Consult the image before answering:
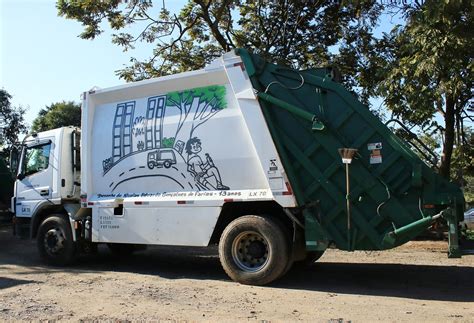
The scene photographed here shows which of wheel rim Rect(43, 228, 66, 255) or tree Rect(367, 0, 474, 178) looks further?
wheel rim Rect(43, 228, 66, 255)

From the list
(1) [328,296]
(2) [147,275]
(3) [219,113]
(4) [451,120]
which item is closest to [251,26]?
(4) [451,120]

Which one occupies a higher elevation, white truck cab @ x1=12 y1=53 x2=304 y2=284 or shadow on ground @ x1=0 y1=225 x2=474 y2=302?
white truck cab @ x1=12 y1=53 x2=304 y2=284

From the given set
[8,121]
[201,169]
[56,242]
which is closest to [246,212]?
[201,169]

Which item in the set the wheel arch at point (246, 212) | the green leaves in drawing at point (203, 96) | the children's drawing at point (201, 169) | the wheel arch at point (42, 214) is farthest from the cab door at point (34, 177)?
the wheel arch at point (246, 212)

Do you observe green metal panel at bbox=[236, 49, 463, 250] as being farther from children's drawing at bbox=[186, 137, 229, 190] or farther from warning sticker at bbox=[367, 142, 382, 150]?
children's drawing at bbox=[186, 137, 229, 190]

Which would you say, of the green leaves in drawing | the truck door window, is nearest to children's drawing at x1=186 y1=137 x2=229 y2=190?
the green leaves in drawing

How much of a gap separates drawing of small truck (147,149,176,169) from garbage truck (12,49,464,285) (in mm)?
19

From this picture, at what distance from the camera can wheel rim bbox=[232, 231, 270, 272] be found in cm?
725

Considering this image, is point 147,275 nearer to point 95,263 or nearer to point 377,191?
point 95,263

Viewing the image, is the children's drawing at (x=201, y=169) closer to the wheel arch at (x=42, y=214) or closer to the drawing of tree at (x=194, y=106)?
the drawing of tree at (x=194, y=106)

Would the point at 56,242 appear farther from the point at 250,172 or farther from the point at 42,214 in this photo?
the point at 250,172

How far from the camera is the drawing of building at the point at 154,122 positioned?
27.2 feet

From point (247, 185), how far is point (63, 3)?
30.5ft

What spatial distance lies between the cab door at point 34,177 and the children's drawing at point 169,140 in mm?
1568
